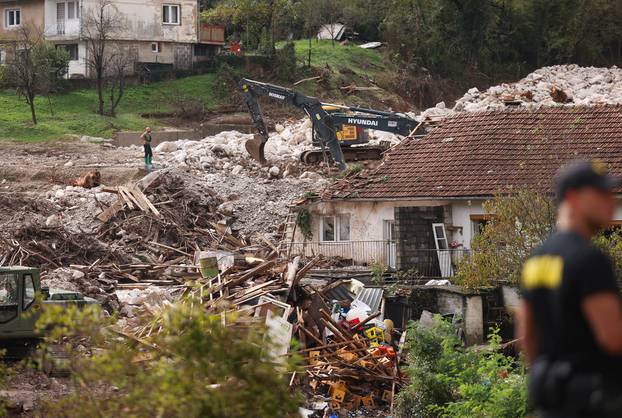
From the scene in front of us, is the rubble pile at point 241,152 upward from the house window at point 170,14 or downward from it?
downward

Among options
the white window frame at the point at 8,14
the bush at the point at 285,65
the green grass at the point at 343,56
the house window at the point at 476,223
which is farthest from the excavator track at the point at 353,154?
the white window frame at the point at 8,14

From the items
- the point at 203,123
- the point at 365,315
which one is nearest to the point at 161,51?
the point at 203,123

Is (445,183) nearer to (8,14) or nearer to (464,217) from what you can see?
(464,217)

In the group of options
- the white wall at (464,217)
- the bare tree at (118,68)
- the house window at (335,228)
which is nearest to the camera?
the white wall at (464,217)

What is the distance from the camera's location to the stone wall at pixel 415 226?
1259 inches

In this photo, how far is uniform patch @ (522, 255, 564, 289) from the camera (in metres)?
5.86

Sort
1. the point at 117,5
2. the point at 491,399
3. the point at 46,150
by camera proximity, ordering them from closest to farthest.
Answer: the point at 491,399 < the point at 46,150 < the point at 117,5

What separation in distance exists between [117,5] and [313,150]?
19.2 meters

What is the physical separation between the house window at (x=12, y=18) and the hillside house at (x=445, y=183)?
103ft

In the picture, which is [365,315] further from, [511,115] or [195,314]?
[195,314]

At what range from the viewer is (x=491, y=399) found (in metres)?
18.0

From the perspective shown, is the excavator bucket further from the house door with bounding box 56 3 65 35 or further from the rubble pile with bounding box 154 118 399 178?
the house door with bounding box 56 3 65 35

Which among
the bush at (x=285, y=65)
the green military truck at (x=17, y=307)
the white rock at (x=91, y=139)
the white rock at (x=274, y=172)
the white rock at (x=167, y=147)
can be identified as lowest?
the green military truck at (x=17, y=307)

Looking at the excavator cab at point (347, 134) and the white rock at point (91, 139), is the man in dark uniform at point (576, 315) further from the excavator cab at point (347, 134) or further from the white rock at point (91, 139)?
the white rock at point (91, 139)
